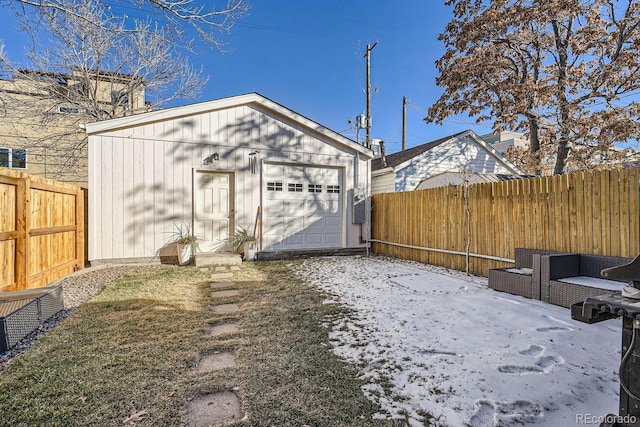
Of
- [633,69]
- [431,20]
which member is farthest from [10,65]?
[633,69]

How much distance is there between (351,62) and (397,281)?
1138cm

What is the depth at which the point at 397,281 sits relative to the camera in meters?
4.82

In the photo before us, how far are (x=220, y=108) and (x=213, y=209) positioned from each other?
2.27 m

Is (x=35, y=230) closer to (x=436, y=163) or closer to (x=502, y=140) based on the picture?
(x=436, y=163)

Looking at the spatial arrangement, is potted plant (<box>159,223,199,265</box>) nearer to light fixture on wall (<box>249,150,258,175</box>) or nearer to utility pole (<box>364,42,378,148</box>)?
light fixture on wall (<box>249,150,258,175</box>)

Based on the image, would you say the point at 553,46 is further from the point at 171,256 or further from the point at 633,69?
the point at 171,256

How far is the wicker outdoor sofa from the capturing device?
10.8 feet

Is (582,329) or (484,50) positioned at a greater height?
(484,50)

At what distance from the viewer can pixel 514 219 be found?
189 inches

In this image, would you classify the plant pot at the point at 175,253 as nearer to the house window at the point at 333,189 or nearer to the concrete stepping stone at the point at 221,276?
the concrete stepping stone at the point at 221,276

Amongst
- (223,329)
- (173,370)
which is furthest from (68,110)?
(173,370)

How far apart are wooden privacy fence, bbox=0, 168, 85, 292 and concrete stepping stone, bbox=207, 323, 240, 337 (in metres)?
2.40

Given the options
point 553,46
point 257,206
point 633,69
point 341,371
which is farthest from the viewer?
point 553,46

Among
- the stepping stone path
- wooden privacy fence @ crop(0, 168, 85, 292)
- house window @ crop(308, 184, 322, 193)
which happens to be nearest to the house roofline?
house window @ crop(308, 184, 322, 193)
